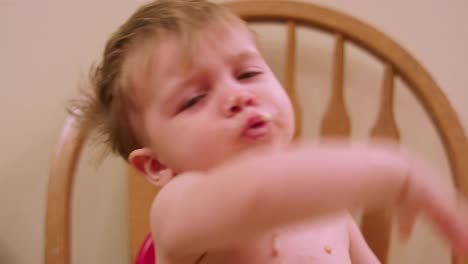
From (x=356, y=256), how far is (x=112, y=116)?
0.30m

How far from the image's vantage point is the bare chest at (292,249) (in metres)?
0.39

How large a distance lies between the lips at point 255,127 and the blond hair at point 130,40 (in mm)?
91

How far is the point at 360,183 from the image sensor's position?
0.25 metres

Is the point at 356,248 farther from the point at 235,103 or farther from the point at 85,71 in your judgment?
the point at 85,71

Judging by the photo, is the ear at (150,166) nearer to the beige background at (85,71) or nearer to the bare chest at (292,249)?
the bare chest at (292,249)

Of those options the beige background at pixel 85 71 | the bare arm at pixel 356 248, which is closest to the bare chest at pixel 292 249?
the bare arm at pixel 356 248

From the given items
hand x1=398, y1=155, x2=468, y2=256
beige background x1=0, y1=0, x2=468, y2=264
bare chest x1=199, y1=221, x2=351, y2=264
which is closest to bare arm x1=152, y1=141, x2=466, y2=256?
hand x1=398, y1=155, x2=468, y2=256

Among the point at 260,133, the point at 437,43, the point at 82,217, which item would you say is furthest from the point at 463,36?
the point at 82,217

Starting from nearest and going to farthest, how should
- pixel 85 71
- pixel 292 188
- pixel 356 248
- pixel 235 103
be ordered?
pixel 292 188
pixel 235 103
pixel 356 248
pixel 85 71

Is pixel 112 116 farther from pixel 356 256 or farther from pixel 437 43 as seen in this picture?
pixel 437 43

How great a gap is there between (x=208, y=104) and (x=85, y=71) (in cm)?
45

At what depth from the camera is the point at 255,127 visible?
37cm

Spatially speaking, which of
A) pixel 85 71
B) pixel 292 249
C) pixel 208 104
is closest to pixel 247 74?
pixel 208 104

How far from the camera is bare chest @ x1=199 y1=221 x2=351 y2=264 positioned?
0.39m
